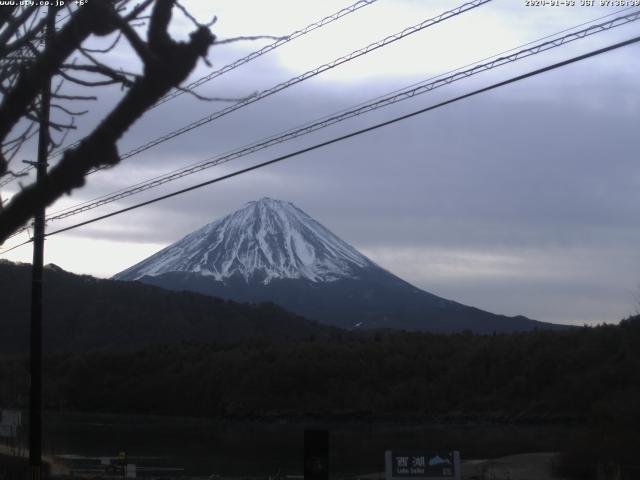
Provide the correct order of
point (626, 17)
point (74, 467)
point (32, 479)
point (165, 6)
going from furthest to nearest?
point (74, 467)
point (32, 479)
point (626, 17)
point (165, 6)

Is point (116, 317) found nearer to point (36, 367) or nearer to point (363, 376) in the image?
point (363, 376)

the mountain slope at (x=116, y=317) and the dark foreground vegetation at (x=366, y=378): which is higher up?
the mountain slope at (x=116, y=317)

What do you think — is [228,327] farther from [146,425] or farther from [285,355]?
[146,425]

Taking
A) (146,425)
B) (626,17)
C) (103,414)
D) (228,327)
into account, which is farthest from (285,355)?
(626,17)

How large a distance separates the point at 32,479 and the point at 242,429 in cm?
3946

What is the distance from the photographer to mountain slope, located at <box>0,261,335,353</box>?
108 meters

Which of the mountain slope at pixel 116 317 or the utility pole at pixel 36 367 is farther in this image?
the mountain slope at pixel 116 317

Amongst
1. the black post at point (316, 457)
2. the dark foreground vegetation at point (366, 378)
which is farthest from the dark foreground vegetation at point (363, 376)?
the black post at point (316, 457)

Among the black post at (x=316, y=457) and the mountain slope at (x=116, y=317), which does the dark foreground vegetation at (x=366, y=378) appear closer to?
the mountain slope at (x=116, y=317)

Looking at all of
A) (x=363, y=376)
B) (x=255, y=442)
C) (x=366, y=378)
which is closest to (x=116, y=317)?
(x=363, y=376)

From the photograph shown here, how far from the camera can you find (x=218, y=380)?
79750mm

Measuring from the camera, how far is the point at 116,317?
114 meters

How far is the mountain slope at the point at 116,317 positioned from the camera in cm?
10762

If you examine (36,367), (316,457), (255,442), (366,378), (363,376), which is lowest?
(255,442)
